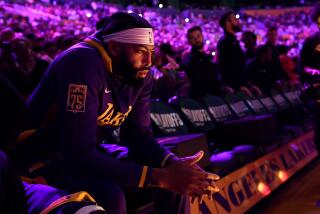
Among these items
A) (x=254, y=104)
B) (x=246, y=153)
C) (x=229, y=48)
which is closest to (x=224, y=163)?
(x=246, y=153)

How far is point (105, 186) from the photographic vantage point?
2168mm

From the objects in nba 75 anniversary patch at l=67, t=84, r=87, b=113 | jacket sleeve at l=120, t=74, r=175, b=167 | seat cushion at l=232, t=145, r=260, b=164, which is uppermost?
nba 75 anniversary patch at l=67, t=84, r=87, b=113

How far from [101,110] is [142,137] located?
399mm

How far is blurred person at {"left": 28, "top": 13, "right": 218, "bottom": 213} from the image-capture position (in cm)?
217

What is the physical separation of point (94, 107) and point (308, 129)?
5563 millimetres

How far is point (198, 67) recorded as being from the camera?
5.90 m

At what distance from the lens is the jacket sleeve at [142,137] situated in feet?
8.67

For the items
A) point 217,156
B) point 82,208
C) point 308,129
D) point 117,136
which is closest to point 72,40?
point 117,136

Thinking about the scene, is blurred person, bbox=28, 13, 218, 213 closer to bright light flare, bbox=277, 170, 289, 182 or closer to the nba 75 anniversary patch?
the nba 75 anniversary patch

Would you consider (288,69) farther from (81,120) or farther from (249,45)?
(81,120)

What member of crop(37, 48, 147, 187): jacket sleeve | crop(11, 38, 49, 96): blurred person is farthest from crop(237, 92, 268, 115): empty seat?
crop(37, 48, 147, 187): jacket sleeve

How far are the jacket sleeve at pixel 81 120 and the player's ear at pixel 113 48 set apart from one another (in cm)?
14

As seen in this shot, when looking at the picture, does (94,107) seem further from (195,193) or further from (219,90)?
(219,90)

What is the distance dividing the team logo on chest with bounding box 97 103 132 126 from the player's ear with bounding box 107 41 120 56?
0.84 feet
